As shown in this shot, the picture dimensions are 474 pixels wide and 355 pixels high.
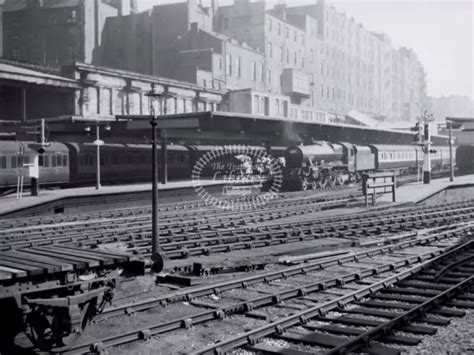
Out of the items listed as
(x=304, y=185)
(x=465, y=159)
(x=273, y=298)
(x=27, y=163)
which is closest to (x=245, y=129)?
(x=304, y=185)

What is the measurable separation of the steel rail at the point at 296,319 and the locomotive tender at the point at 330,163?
23634 mm

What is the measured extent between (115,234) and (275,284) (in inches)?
300

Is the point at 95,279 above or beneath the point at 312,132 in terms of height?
beneath

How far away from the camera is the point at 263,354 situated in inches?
278

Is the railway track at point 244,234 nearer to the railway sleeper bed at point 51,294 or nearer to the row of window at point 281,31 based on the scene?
the railway sleeper bed at point 51,294

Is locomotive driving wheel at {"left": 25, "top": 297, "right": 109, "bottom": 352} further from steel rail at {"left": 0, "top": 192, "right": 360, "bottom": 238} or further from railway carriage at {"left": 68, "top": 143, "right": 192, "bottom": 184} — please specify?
railway carriage at {"left": 68, "top": 143, "right": 192, "bottom": 184}

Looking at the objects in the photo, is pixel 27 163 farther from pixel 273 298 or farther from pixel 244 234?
pixel 273 298

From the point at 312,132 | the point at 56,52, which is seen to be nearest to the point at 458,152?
the point at 312,132

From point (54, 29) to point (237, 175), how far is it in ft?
107

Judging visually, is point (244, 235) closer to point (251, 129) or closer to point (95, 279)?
point (95, 279)

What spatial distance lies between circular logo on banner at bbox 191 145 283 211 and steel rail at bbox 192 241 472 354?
60.7ft

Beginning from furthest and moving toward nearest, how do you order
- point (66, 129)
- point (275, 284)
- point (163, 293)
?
point (66, 129), point (275, 284), point (163, 293)

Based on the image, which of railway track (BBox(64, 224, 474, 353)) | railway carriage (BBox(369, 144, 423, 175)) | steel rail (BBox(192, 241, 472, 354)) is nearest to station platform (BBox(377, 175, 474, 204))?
railway carriage (BBox(369, 144, 423, 175))

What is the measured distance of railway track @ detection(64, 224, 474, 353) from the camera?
7.62m
